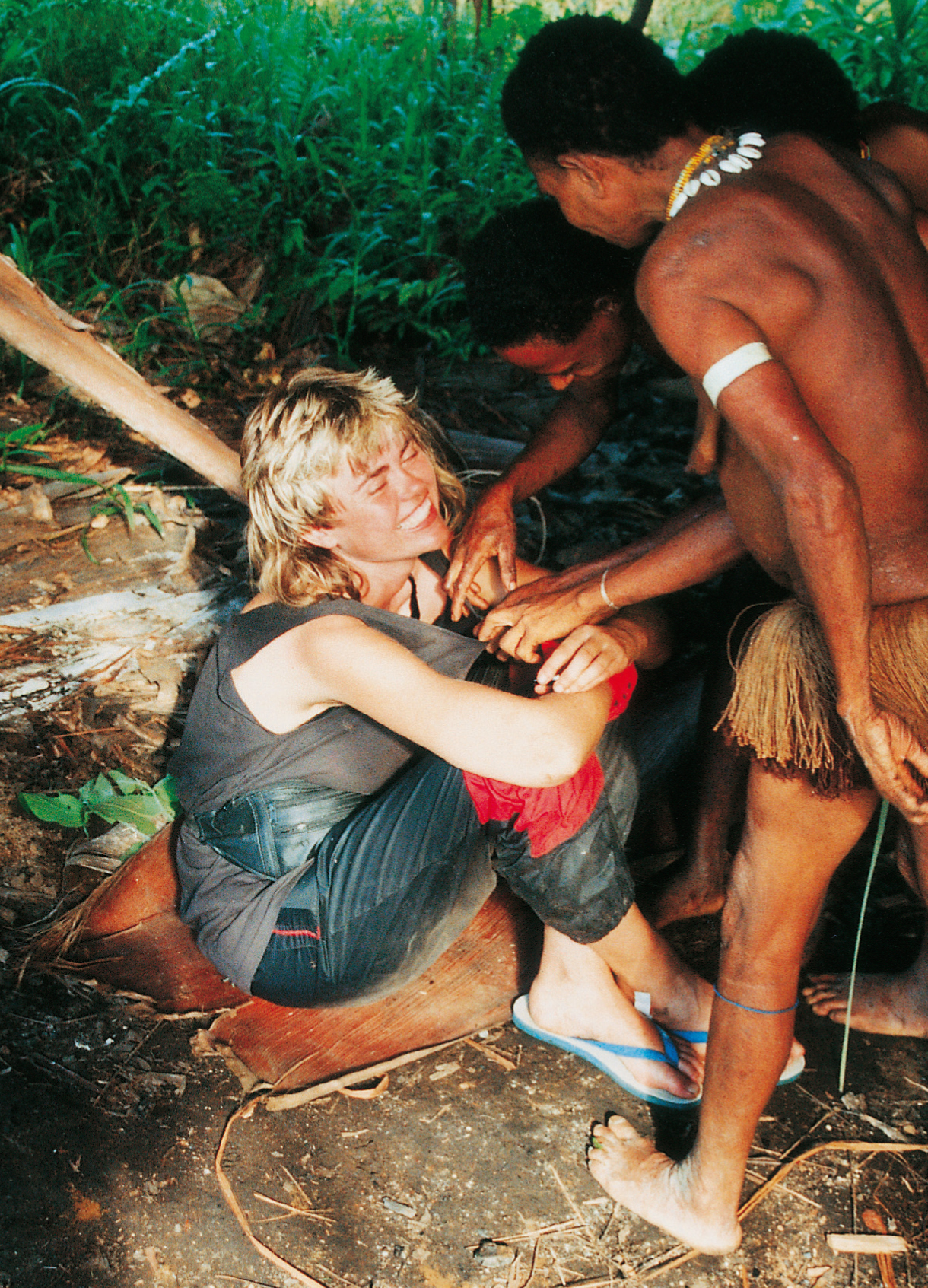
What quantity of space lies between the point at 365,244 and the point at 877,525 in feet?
13.8

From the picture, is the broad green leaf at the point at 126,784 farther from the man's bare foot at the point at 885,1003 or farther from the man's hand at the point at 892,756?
the man's hand at the point at 892,756

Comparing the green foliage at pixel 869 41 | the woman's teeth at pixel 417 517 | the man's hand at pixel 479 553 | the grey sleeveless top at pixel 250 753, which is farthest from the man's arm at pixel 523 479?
the green foliage at pixel 869 41

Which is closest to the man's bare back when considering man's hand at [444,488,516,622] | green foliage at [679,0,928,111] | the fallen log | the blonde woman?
the blonde woman

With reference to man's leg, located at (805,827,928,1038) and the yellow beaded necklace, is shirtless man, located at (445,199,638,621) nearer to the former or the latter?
the yellow beaded necklace

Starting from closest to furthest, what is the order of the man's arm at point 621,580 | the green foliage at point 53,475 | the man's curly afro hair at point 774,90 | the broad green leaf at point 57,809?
the man's curly afro hair at point 774,90 → the man's arm at point 621,580 → the broad green leaf at point 57,809 → the green foliage at point 53,475

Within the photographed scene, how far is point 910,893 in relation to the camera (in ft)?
8.70

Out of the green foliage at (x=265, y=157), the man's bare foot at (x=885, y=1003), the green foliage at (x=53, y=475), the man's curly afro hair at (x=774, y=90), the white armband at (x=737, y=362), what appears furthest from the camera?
the green foliage at (x=265, y=157)

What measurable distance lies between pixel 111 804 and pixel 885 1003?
1919 mm

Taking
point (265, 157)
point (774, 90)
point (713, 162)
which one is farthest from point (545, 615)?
point (265, 157)

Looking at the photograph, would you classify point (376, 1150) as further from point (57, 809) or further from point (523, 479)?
point (523, 479)

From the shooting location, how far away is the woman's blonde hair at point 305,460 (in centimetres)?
207

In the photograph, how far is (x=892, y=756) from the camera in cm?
149

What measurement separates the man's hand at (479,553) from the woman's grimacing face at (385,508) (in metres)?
0.15

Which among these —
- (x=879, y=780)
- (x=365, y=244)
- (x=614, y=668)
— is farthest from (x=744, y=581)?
(x=365, y=244)
